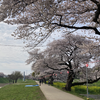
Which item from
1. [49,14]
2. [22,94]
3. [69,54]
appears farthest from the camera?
[69,54]

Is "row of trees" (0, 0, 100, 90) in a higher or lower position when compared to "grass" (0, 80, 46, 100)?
higher

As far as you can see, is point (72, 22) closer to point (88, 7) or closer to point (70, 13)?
point (70, 13)

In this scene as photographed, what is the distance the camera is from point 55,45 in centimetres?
1711

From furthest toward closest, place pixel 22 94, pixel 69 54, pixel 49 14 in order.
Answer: pixel 69 54, pixel 22 94, pixel 49 14

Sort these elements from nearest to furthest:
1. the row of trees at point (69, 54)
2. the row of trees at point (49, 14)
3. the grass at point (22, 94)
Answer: the row of trees at point (49, 14), the grass at point (22, 94), the row of trees at point (69, 54)

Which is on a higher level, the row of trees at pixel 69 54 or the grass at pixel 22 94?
the row of trees at pixel 69 54

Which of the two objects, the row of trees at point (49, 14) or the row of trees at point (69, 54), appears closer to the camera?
the row of trees at point (49, 14)

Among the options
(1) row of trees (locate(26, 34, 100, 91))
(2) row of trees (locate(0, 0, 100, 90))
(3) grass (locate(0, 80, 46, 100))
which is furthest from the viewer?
(1) row of trees (locate(26, 34, 100, 91))

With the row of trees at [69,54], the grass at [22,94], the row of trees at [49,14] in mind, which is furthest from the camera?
the row of trees at [69,54]

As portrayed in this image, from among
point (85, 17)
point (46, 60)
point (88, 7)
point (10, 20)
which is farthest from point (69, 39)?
point (10, 20)

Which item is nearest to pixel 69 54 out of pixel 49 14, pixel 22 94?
pixel 22 94

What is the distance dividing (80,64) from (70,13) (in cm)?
962

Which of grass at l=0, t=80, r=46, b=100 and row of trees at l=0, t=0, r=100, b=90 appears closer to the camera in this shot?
row of trees at l=0, t=0, r=100, b=90

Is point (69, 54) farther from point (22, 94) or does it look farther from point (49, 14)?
point (49, 14)
